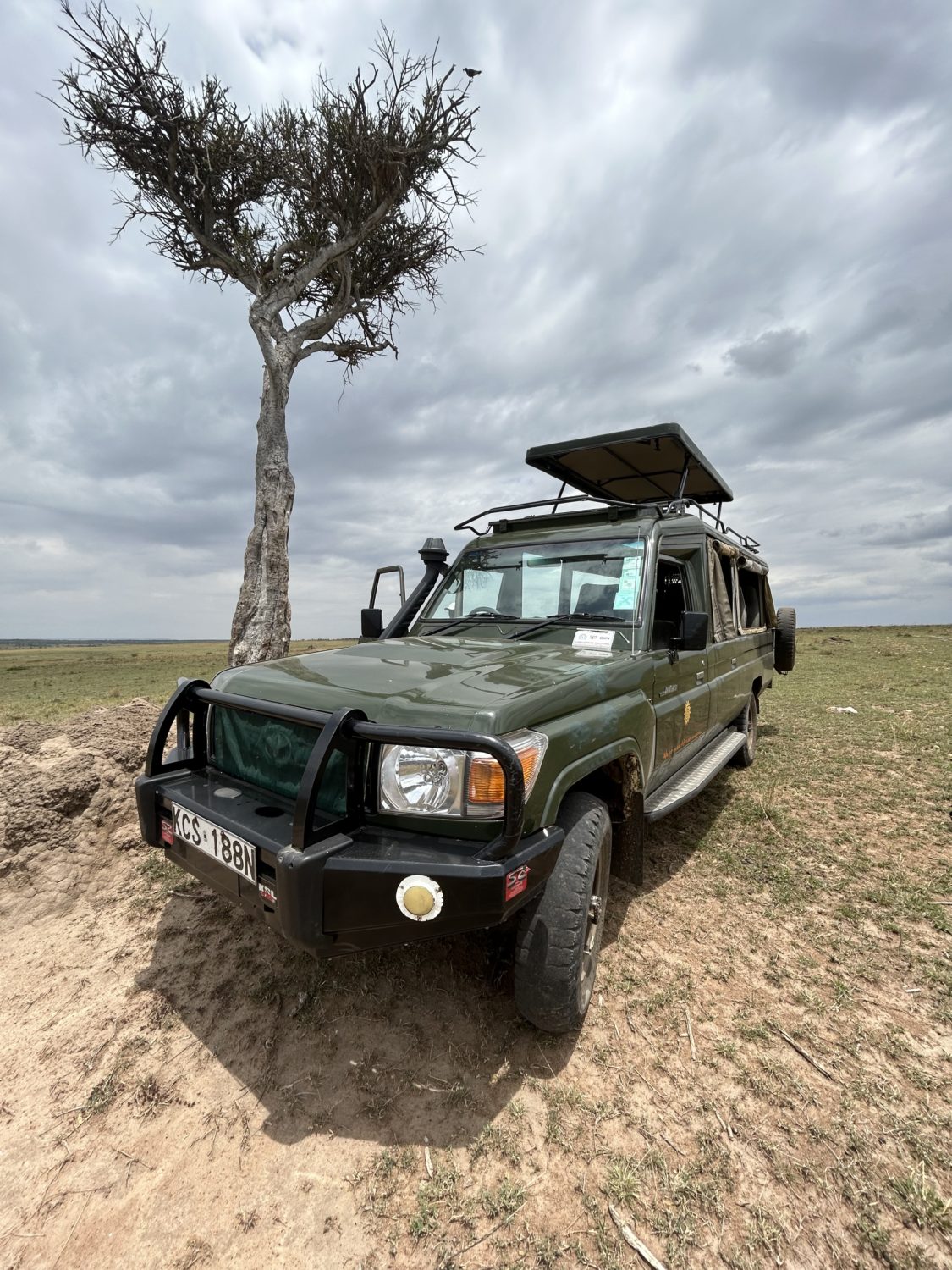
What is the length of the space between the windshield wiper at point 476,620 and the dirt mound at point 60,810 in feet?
8.13

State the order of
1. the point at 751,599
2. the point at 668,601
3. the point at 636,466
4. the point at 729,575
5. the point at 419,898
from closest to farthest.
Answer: the point at 419,898 < the point at 668,601 < the point at 729,575 < the point at 636,466 < the point at 751,599

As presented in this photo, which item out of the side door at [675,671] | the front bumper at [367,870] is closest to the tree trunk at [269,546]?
the side door at [675,671]

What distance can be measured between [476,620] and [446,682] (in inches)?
55.2

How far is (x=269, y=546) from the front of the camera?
6.73 meters

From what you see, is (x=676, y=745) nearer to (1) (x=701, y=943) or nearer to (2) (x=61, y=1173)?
(1) (x=701, y=943)

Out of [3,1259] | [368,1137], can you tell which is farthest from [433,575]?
[3,1259]

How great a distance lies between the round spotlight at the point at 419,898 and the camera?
177 cm

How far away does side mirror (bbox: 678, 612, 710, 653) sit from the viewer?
2.96 m

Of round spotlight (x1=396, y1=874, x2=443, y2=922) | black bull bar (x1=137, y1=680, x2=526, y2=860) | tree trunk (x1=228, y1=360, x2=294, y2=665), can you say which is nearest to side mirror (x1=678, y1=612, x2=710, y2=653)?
black bull bar (x1=137, y1=680, x2=526, y2=860)

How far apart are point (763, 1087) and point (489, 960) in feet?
3.86

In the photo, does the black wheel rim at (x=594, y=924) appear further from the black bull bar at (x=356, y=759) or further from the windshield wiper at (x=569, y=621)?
the windshield wiper at (x=569, y=621)

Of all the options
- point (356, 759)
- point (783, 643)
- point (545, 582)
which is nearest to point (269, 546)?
point (545, 582)

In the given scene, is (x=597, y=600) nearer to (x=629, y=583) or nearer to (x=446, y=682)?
(x=629, y=583)

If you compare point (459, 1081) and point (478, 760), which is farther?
point (459, 1081)
